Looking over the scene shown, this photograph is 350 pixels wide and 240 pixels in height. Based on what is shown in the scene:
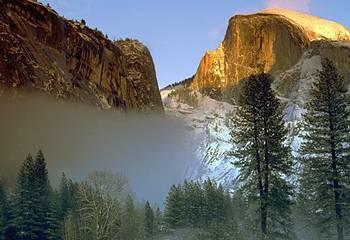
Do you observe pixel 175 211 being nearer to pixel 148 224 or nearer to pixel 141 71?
pixel 148 224

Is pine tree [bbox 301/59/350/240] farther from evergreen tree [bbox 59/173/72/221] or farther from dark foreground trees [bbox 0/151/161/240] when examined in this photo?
evergreen tree [bbox 59/173/72/221]

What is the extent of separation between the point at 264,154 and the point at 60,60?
105m

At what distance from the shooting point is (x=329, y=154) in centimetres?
3753

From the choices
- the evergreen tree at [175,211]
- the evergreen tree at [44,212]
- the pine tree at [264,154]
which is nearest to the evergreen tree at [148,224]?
the evergreen tree at [175,211]

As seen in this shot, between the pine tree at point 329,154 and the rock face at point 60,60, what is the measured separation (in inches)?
3446

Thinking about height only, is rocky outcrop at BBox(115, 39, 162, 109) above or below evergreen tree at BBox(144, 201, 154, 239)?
above

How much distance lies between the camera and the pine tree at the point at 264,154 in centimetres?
3672

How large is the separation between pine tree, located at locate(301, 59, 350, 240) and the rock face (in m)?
87.5

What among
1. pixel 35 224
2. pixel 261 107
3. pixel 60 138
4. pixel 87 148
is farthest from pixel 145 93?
pixel 261 107

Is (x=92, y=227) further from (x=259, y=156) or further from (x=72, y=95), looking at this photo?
(x=72, y=95)

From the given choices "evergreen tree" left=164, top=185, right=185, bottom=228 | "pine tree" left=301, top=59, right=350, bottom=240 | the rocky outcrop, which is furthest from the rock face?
"pine tree" left=301, top=59, right=350, bottom=240

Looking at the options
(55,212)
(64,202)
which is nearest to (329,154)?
(55,212)

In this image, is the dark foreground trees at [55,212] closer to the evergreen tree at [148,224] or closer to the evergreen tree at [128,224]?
the evergreen tree at [128,224]

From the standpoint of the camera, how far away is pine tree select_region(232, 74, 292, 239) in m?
36.7
